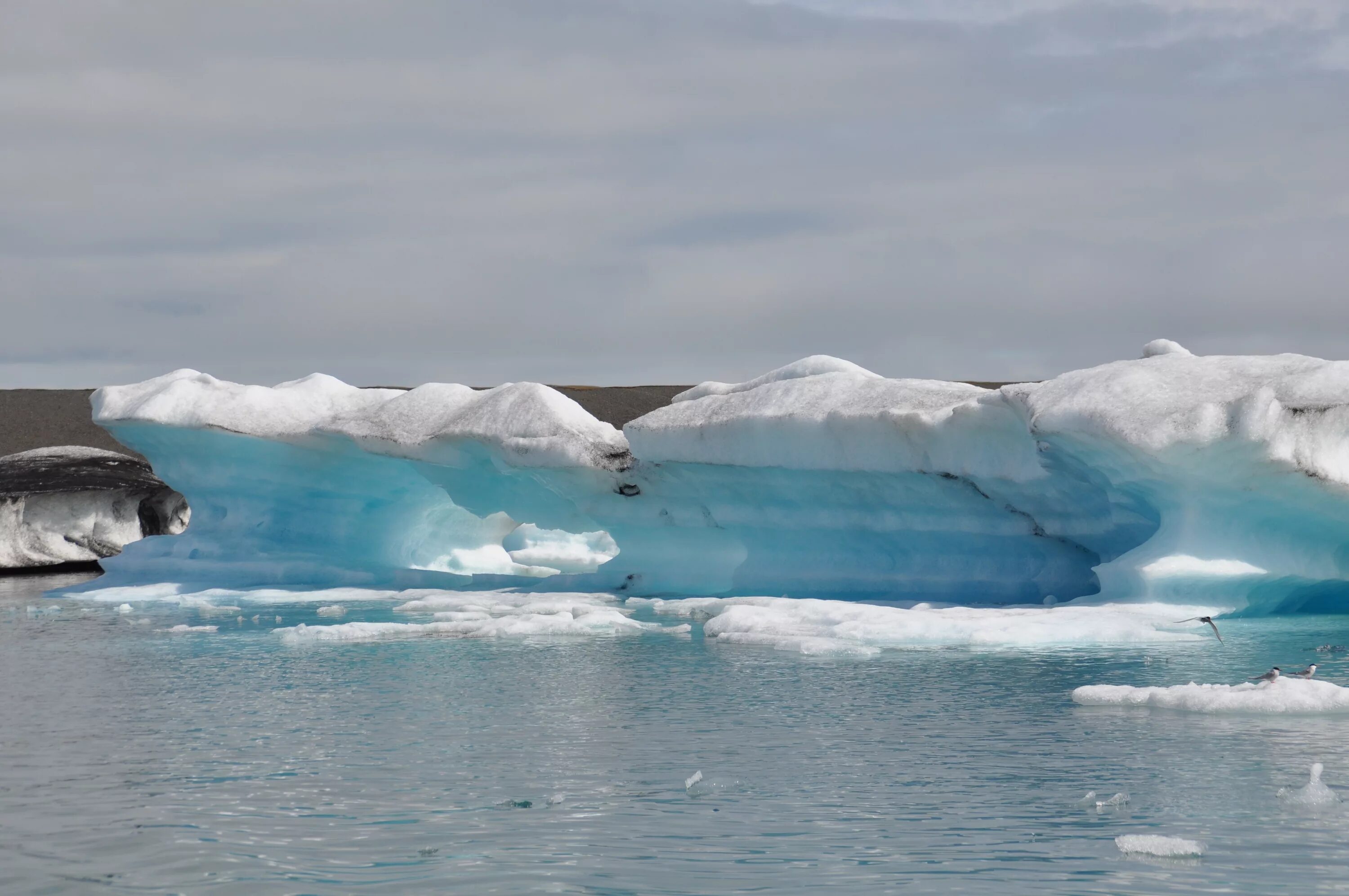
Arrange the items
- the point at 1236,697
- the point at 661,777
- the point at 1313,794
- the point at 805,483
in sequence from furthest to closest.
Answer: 1. the point at 805,483
2. the point at 1236,697
3. the point at 661,777
4. the point at 1313,794

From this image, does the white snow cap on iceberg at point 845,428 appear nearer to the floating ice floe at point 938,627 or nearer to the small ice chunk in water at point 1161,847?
the floating ice floe at point 938,627

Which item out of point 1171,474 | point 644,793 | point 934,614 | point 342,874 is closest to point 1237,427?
point 1171,474

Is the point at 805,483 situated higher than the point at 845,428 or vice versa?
Answer: the point at 845,428

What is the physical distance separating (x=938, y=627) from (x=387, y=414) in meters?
8.37

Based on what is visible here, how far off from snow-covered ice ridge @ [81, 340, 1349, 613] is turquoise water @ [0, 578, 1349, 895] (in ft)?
6.32

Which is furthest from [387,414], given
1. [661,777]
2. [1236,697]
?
[1236,697]

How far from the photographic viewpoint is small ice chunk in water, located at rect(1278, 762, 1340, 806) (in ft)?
16.5

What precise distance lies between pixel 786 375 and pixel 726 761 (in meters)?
9.35

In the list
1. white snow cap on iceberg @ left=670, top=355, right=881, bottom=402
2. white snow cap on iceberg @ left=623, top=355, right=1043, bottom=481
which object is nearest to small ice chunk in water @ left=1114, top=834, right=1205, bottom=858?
white snow cap on iceberg @ left=623, top=355, right=1043, bottom=481

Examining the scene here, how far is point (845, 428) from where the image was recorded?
42.9 ft

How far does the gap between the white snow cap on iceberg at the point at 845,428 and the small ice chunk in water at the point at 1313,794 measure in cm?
718

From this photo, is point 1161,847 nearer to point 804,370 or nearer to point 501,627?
point 501,627

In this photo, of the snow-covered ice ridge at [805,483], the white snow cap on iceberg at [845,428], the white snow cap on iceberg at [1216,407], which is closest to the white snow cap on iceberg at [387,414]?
the snow-covered ice ridge at [805,483]

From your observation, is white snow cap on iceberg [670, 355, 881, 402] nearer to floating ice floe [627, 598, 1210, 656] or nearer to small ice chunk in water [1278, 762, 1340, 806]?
floating ice floe [627, 598, 1210, 656]
